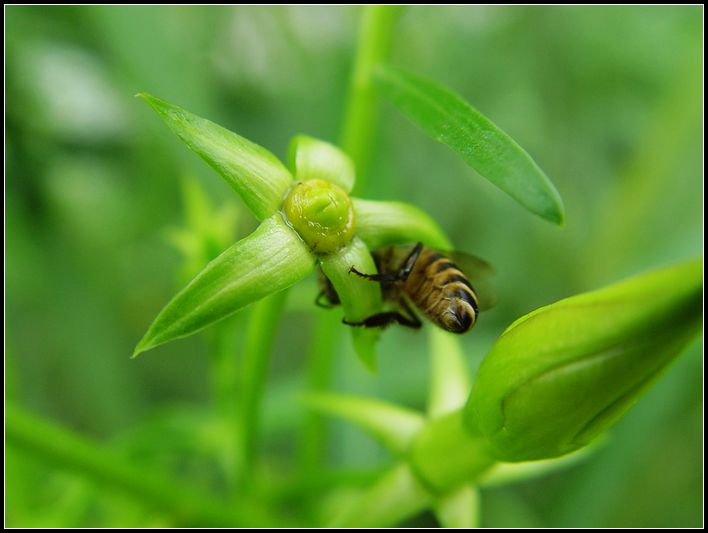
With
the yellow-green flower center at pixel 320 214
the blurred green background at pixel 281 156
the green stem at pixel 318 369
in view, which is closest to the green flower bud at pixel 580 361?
the yellow-green flower center at pixel 320 214

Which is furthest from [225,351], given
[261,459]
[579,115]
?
[579,115]

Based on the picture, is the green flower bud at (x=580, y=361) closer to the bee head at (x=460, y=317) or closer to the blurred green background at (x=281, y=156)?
the bee head at (x=460, y=317)

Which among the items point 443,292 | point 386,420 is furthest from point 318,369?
point 443,292

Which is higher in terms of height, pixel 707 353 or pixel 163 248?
pixel 163 248

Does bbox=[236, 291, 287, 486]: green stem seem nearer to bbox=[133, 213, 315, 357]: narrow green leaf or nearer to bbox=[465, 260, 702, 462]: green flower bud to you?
bbox=[133, 213, 315, 357]: narrow green leaf

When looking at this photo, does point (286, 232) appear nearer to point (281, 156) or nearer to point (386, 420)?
point (386, 420)

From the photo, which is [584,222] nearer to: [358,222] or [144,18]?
[144,18]

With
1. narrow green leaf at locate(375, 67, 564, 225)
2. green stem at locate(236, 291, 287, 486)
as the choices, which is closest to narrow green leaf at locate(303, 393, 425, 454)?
green stem at locate(236, 291, 287, 486)
